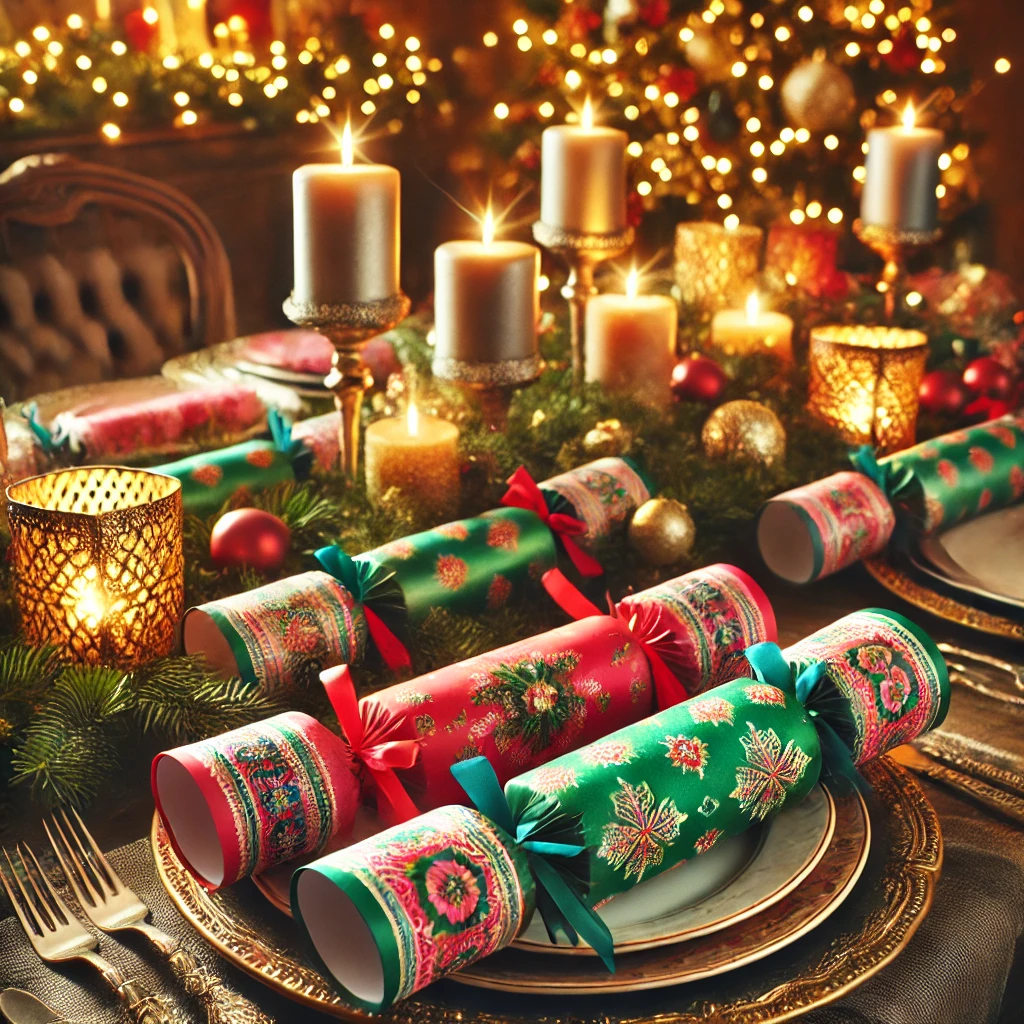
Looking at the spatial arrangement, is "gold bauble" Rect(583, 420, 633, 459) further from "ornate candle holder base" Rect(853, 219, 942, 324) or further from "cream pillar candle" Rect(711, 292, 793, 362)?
"ornate candle holder base" Rect(853, 219, 942, 324)

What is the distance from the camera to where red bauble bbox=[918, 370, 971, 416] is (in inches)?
55.2

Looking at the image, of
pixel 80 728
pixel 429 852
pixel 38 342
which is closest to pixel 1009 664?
pixel 429 852

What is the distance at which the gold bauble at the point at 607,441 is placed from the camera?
1.20 m

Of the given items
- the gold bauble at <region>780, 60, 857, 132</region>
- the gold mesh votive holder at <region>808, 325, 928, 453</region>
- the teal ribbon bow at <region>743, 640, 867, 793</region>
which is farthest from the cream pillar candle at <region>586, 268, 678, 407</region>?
the gold bauble at <region>780, 60, 857, 132</region>

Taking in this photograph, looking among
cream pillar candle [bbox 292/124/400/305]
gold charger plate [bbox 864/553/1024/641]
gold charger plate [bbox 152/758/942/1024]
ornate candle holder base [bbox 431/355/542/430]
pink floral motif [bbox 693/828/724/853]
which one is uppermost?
cream pillar candle [bbox 292/124/400/305]

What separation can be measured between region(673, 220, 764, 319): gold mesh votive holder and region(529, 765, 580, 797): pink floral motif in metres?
1.12

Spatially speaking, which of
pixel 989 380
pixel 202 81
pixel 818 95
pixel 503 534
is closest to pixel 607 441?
pixel 503 534

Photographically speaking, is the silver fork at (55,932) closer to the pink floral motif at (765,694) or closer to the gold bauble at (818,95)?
the pink floral motif at (765,694)

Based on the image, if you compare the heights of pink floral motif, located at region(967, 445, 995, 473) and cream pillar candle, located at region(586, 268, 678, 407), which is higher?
cream pillar candle, located at region(586, 268, 678, 407)

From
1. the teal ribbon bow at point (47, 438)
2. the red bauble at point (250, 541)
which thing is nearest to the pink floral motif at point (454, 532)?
the red bauble at point (250, 541)

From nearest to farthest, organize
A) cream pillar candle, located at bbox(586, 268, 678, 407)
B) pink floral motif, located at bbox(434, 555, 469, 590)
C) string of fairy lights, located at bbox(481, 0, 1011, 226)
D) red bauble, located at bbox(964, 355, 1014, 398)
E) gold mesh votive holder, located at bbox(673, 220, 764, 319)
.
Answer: pink floral motif, located at bbox(434, 555, 469, 590) < cream pillar candle, located at bbox(586, 268, 678, 407) < red bauble, located at bbox(964, 355, 1014, 398) < gold mesh votive holder, located at bbox(673, 220, 764, 319) < string of fairy lights, located at bbox(481, 0, 1011, 226)

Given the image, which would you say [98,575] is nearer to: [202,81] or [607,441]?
[607,441]

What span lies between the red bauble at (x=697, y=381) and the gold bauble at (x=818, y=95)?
1.03m

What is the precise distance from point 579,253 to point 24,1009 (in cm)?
99
